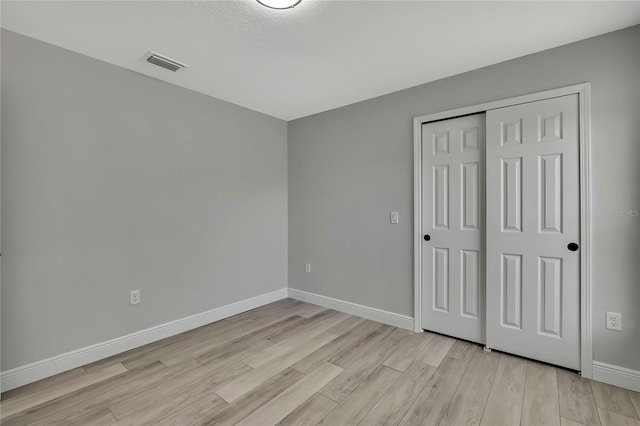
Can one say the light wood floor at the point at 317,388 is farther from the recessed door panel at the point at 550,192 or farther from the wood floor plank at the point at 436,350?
the recessed door panel at the point at 550,192

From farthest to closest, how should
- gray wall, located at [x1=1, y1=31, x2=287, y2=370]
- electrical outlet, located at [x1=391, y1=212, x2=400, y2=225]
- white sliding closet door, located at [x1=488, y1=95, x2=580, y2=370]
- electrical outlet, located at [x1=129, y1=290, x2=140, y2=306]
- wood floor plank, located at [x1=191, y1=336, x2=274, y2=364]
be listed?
1. electrical outlet, located at [x1=391, y1=212, x2=400, y2=225]
2. electrical outlet, located at [x1=129, y1=290, x2=140, y2=306]
3. wood floor plank, located at [x1=191, y1=336, x2=274, y2=364]
4. white sliding closet door, located at [x1=488, y1=95, x2=580, y2=370]
5. gray wall, located at [x1=1, y1=31, x2=287, y2=370]

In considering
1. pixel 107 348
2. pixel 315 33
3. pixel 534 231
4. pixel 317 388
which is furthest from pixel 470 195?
pixel 107 348

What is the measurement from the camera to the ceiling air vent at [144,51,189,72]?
2316 mm

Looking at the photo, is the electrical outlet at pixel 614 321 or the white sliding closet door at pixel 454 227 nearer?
the electrical outlet at pixel 614 321

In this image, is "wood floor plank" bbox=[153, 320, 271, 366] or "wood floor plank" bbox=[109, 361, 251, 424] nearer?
"wood floor plank" bbox=[109, 361, 251, 424]

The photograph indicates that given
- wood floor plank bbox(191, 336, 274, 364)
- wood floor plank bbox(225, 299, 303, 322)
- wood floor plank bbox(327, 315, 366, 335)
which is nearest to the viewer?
wood floor plank bbox(191, 336, 274, 364)

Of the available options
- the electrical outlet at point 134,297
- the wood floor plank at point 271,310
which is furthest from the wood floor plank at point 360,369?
the electrical outlet at point 134,297

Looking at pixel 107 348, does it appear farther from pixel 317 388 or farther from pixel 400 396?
pixel 400 396

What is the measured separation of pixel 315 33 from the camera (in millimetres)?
2055

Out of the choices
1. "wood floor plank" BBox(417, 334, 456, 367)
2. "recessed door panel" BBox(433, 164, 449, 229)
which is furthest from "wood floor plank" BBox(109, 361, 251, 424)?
"recessed door panel" BBox(433, 164, 449, 229)

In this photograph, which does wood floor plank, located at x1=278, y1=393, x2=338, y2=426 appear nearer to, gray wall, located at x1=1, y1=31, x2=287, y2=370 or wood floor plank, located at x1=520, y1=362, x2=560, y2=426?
wood floor plank, located at x1=520, y1=362, x2=560, y2=426

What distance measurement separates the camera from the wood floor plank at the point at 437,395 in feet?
5.72

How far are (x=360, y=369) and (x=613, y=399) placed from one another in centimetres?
161

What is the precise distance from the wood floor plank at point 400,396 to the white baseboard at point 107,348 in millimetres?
2004
